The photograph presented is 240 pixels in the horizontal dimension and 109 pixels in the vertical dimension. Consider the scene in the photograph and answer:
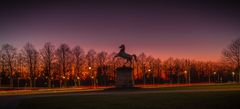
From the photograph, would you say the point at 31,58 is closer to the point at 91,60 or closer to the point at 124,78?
the point at 91,60

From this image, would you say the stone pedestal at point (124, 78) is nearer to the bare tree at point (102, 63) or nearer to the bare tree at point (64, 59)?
the bare tree at point (64, 59)

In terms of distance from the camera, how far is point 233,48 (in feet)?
284

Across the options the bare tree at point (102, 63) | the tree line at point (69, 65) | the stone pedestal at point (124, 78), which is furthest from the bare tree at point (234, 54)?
the stone pedestal at point (124, 78)

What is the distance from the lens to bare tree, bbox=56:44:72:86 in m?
83.2

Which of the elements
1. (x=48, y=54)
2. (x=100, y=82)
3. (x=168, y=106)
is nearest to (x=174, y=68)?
(x=100, y=82)

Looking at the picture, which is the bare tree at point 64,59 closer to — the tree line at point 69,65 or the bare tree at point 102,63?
the tree line at point 69,65

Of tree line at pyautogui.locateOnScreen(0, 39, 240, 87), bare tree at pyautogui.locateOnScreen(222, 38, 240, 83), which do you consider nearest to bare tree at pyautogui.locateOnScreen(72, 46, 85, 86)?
tree line at pyautogui.locateOnScreen(0, 39, 240, 87)

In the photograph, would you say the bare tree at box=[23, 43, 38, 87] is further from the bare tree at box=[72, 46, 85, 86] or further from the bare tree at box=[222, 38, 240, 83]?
the bare tree at box=[222, 38, 240, 83]

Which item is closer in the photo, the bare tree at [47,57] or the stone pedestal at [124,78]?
the stone pedestal at [124,78]

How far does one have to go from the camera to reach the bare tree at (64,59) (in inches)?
3278

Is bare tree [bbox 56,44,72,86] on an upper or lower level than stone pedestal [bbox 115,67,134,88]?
upper

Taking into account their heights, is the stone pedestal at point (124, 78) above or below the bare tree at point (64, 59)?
below

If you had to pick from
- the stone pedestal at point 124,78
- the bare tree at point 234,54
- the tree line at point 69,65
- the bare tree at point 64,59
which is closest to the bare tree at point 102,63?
the tree line at point 69,65

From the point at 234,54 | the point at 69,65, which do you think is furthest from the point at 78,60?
the point at 234,54
